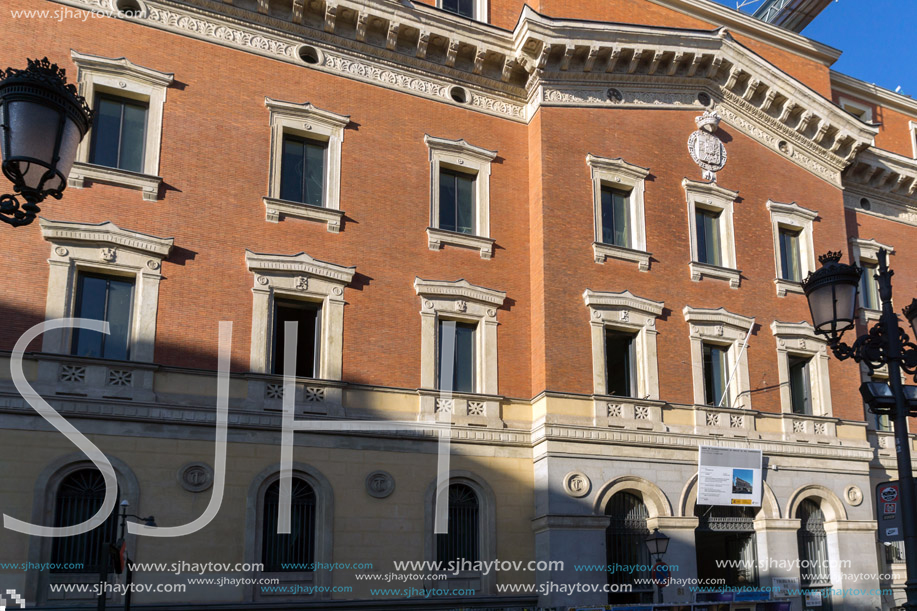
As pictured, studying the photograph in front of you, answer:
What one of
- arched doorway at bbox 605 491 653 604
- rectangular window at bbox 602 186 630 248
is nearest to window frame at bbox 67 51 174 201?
rectangular window at bbox 602 186 630 248

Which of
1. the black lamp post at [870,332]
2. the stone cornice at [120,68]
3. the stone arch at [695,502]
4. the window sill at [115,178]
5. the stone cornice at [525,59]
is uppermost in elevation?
the stone cornice at [525,59]

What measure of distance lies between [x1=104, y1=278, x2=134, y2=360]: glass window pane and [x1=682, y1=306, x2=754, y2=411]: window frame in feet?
42.1

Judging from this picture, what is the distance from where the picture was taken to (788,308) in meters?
24.3

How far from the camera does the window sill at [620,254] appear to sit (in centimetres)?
2186

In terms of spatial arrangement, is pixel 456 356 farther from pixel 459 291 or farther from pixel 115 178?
pixel 115 178

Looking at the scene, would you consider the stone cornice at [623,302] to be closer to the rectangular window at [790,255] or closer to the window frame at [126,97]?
the rectangular window at [790,255]

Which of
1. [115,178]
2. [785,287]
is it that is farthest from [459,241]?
[785,287]

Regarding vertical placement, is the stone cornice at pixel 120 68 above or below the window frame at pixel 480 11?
below

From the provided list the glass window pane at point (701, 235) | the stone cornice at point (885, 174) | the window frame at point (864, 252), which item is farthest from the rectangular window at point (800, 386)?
the stone cornice at point (885, 174)

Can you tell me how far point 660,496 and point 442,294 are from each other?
6688mm

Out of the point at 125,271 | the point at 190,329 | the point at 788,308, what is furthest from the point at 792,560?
the point at 125,271

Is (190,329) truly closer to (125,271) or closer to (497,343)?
(125,271)

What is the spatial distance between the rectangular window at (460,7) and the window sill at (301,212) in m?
6.73

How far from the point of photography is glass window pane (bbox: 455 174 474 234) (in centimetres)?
2195
